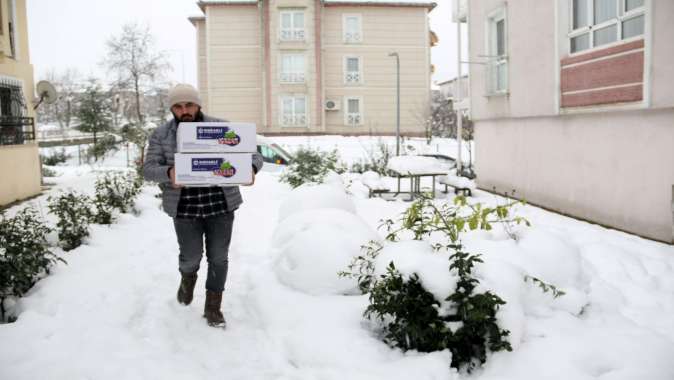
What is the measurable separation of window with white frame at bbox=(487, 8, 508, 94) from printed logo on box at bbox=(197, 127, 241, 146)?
973 centimetres

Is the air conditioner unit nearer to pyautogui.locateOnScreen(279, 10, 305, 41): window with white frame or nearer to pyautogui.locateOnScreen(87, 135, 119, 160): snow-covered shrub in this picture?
pyautogui.locateOnScreen(279, 10, 305, 41): window with white frame

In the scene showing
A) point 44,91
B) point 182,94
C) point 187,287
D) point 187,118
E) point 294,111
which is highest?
point 294,111

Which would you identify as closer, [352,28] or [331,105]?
[352,28]

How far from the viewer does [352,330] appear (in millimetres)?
4242

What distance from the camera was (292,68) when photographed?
115ft

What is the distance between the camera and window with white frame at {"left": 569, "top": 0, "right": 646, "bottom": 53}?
8.88 m

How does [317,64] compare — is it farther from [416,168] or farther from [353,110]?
[416,168]

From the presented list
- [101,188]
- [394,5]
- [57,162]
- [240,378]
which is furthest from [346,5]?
[240,378]

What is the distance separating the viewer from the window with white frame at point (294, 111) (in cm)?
3531

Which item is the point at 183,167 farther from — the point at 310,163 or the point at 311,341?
the point at 310,163

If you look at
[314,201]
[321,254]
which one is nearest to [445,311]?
[321,254]

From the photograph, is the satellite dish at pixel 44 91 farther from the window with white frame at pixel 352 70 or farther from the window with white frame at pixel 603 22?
the window with white frame at pixel 352 70

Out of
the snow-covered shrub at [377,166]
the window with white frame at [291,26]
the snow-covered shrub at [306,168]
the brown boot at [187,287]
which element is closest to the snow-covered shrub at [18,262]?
the brown boot at [187,287]

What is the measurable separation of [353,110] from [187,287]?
105ft
